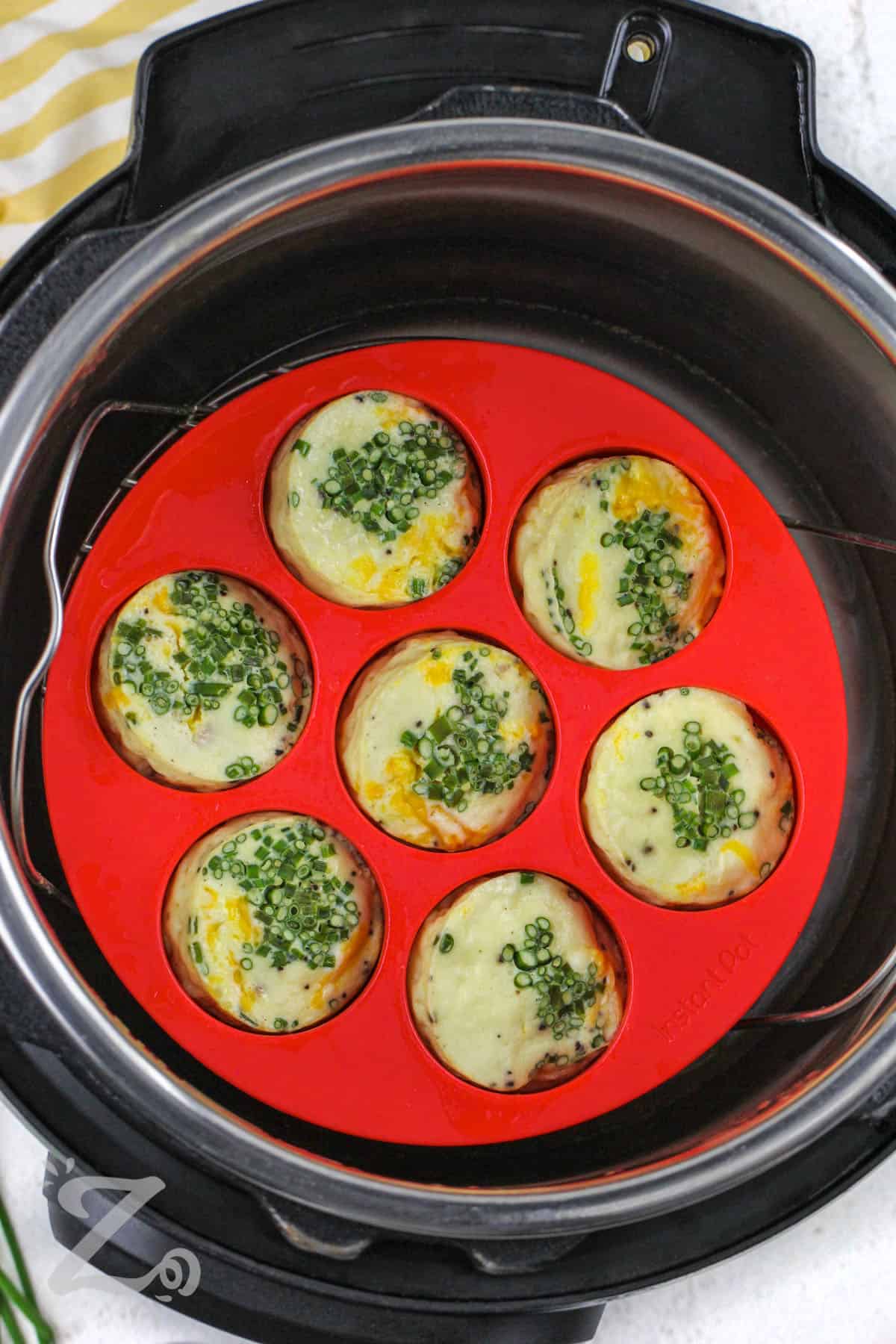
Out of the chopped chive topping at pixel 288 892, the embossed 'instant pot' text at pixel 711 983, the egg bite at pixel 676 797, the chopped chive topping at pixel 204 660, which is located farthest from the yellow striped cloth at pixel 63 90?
the embossed 'instant pot' text at pixel 711 983

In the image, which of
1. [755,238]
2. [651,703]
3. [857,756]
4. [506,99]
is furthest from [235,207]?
[857,756]

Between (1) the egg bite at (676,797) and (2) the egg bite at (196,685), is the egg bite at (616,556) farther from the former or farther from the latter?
(2) the egg bite at (196,685)

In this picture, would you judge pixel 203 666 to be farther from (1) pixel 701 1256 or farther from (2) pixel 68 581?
(1) pixel 701 1256

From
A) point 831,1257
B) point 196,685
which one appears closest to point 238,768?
point 196,685

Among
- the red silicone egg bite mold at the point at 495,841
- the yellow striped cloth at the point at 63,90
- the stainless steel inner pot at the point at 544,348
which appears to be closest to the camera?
the stainless steel inner pot at the point at 544,348

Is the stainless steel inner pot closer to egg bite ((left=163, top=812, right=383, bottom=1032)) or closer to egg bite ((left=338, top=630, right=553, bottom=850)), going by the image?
egg bite ((left=163, top=812, right=383, bottom=1032))

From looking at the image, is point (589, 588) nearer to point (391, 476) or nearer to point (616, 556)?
point (616, 556)
